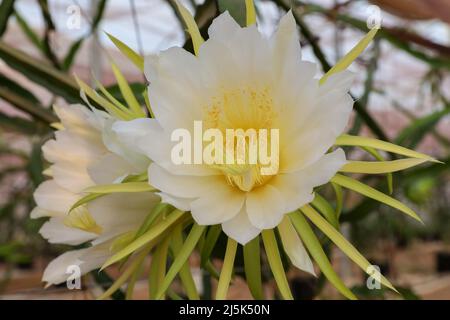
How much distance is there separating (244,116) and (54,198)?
11 cm

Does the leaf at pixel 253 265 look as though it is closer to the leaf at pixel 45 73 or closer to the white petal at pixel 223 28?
the white petal at pixel 223 28

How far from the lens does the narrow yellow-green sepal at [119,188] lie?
219mm

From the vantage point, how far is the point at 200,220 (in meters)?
0.20

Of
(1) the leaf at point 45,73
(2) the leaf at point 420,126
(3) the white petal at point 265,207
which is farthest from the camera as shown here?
(2) the leaf at point 420,126

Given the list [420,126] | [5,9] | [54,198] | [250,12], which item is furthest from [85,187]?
[420,126]

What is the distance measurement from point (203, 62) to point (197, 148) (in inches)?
1.4

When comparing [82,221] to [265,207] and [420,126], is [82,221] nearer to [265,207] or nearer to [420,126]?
[265,207]

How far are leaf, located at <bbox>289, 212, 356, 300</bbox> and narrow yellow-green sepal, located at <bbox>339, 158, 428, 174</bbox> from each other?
0.10 ft

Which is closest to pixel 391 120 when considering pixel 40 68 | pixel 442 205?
pixel 442 205

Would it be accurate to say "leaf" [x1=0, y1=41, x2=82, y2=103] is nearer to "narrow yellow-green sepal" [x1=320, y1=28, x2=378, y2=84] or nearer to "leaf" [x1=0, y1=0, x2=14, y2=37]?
"leaf" [x1=0, y1=0, x2=14, y2=37]

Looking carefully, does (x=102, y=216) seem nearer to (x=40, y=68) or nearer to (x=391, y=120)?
(x=40, y=68)

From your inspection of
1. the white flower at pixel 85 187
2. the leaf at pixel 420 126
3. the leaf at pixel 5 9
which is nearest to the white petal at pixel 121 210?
the white flower at pixel 85 187

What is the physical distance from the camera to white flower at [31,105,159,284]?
0.26 meters

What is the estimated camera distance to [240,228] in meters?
0.21
